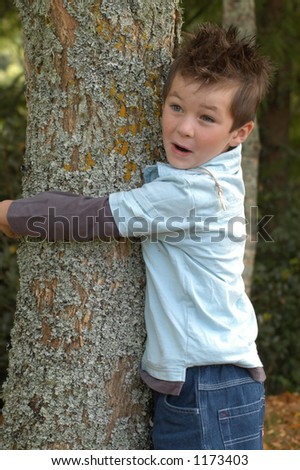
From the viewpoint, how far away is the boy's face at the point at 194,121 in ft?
7.38

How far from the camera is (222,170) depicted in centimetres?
231

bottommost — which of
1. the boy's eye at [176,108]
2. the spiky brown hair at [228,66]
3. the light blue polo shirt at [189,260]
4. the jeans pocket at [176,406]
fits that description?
the jeans pocket at [176,406]

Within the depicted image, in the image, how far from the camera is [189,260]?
7.47ft

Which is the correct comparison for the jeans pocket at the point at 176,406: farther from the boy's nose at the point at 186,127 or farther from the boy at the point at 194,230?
the boy's nose at the point at 186,127

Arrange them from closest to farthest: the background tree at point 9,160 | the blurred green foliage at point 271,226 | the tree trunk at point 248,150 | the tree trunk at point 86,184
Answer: the tree trunk at point 86,184, the tree trunk at point 248,150, the background tree at point 9,160, the blurred green foliage at point 271,226

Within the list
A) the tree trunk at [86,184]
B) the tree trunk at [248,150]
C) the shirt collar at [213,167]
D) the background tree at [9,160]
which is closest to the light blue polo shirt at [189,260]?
the shirt collar at [213,167]

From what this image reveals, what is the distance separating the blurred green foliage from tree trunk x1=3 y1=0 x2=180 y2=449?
8.62 ft

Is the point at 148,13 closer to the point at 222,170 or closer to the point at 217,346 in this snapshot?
the point at 222,170

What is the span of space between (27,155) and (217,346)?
951 millimetres

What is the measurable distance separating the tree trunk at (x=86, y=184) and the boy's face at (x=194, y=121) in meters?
0.13

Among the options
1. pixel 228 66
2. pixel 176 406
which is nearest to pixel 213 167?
pixel 228 66

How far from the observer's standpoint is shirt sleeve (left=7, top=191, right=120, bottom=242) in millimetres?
2205

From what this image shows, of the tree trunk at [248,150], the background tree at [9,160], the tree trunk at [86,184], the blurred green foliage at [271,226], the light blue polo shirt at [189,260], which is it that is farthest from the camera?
the blurred green foliage at [271,226]

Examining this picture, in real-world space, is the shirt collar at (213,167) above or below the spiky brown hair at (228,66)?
below
